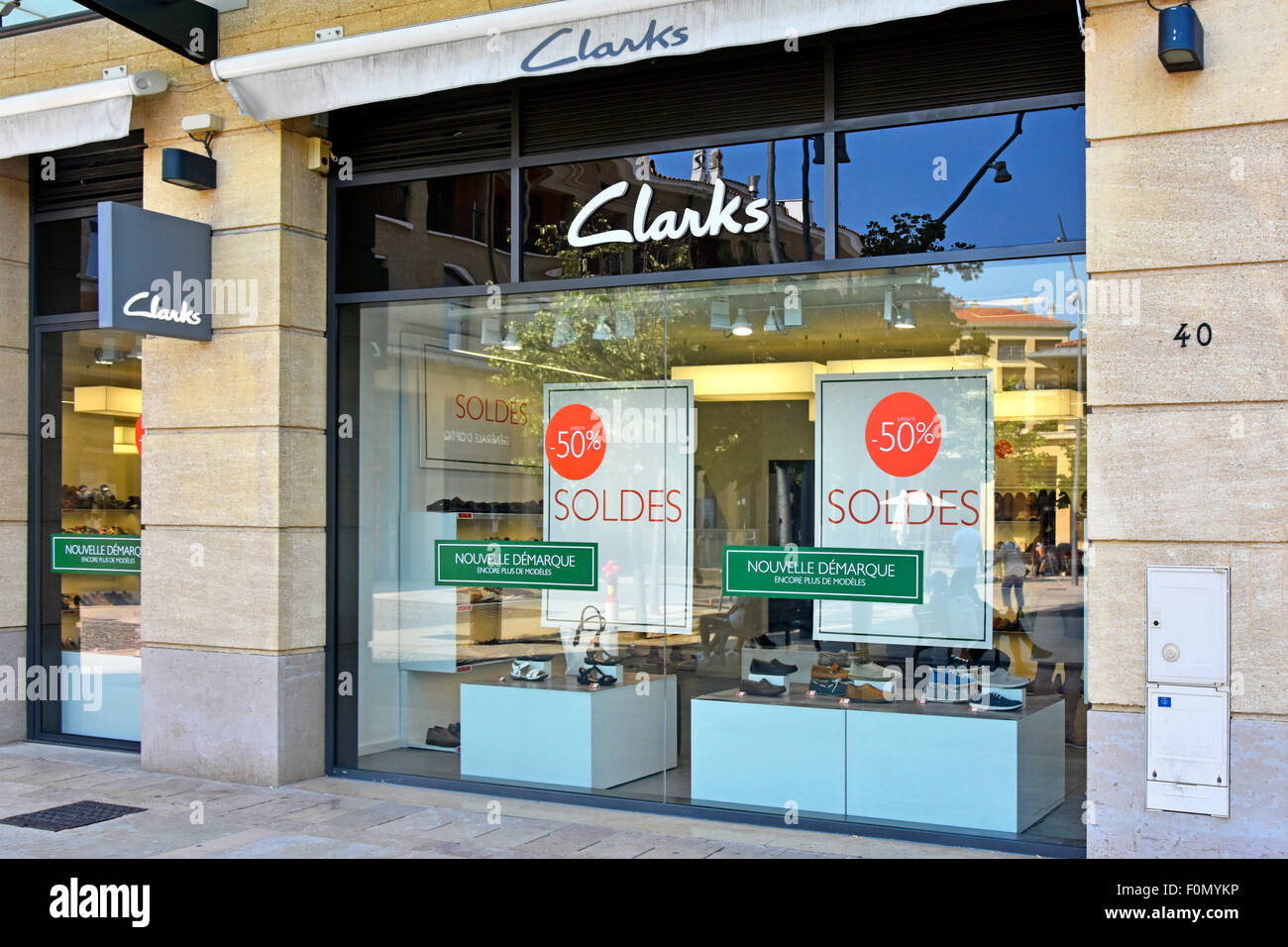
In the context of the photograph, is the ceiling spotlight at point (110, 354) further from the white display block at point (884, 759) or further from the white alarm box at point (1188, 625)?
the white alarm box at point (1188, 625)

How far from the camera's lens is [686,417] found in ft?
26.2

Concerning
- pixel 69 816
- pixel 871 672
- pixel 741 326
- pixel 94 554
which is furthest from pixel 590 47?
pixel 94 554

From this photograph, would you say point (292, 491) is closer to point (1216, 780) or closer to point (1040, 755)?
point (1040, 755)

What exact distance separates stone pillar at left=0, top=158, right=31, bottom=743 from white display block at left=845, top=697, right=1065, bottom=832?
6.72 metres

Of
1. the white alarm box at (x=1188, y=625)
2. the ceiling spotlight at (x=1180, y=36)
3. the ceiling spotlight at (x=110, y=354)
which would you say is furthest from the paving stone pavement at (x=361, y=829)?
the ceiling spotlight at (x=1180, y=36)

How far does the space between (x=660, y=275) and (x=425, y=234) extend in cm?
176

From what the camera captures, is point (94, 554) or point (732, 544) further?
point (94, 554)

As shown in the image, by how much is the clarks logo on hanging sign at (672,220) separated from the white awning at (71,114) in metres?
3.23

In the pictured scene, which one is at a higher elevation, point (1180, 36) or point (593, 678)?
point (1180, 36)

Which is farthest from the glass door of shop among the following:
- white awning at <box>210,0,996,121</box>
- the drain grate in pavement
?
white awning at <box>210,0,996,121</box>

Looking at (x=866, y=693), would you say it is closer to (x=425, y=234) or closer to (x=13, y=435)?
(x=425, y=234)

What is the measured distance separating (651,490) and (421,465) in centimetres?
189

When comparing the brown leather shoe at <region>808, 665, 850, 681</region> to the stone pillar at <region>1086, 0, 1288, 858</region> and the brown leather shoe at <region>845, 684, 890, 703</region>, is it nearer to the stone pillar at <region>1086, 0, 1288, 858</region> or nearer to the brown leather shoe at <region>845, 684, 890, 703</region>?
the brown leather shoe at <region>845, 684, 890, 703</region>

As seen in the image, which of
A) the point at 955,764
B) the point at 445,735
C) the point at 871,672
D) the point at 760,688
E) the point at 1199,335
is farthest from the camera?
the point at 445,735
